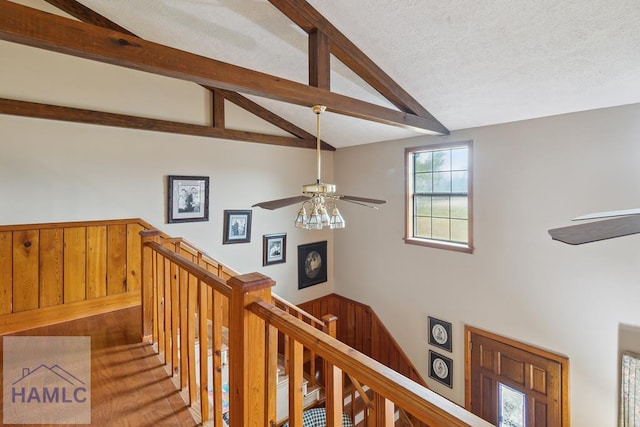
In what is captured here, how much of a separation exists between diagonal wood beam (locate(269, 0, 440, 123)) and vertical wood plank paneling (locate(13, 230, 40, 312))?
318 cm

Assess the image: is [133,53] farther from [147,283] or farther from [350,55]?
[350,55]

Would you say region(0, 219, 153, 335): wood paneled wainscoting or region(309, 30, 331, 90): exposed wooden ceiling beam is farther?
region(0, 219, 153, 335): wood paneled wainscoting

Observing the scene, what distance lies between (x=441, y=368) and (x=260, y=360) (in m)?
3.93

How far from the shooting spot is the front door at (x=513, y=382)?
344 centimetres

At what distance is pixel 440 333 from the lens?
4391 mm

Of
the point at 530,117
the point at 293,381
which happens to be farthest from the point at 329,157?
the point at 293,381

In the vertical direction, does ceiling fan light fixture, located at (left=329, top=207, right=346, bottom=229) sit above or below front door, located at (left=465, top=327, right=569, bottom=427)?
above

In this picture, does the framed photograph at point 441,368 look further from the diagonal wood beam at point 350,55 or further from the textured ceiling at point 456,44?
the diagonal wood beam at point 350,55

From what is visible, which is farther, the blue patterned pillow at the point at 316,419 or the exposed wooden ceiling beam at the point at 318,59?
the blue patterned pillow at the point at 316,419

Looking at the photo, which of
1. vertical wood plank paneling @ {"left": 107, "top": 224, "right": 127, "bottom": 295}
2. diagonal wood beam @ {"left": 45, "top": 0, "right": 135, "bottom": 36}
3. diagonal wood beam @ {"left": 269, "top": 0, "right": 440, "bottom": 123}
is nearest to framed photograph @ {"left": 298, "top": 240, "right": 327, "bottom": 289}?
vertical wood plank paneling @ {"left": 107, "top": 224, "right": 127, "bottom": 295}

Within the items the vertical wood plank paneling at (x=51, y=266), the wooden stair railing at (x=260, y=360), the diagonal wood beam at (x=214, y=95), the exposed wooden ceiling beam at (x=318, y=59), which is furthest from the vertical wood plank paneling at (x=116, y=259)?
the exposed wooden ceiling beam at (x=318, y=59)

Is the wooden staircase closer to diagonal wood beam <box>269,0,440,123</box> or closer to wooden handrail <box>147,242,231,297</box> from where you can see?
wooden handrail <box>147,242,231,297</box>

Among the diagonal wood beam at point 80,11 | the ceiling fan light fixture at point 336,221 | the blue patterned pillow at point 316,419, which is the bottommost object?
the blue patterned pillow at point 316,419

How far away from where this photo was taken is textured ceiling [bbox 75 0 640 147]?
2.27m
